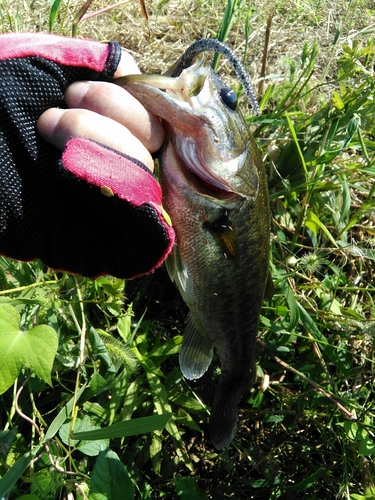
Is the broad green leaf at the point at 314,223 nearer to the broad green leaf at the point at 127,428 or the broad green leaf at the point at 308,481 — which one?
the broad green leaf at the point at 308,481

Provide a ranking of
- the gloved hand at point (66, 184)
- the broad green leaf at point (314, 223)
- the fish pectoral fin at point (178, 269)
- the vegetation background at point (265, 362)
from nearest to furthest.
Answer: the gloved hand at point (66, 184) → the fish pectoral fin at point (178, 269) → the vegetation background at point (265, 362) → the broad green leaf at point (314, 223)

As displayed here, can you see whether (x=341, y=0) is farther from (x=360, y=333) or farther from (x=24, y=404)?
(x=24, y=404)

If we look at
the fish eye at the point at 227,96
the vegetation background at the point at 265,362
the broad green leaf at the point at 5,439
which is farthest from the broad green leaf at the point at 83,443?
the fish eye at the point at 227,96

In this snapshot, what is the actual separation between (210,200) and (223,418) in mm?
1175

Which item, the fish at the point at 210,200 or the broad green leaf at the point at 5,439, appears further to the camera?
the broad green leaf at the point at 5,439

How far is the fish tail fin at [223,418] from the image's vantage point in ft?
8.61

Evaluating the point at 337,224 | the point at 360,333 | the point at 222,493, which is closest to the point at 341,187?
the point at 337,224

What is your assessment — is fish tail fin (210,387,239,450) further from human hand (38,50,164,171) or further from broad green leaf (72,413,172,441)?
human hand (38,50,164,171)

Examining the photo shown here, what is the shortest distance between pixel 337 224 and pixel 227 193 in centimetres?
130

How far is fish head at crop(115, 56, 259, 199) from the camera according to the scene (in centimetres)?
176

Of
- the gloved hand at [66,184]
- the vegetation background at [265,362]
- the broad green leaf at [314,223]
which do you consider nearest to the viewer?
the gloved hand at [66,184]

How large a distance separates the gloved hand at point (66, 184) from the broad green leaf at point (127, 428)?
527mm

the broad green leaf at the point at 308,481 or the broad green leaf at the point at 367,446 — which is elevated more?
the broad green leaf at the point at 367,446

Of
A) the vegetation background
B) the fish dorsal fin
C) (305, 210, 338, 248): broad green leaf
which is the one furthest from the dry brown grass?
the fish dorsal fin
